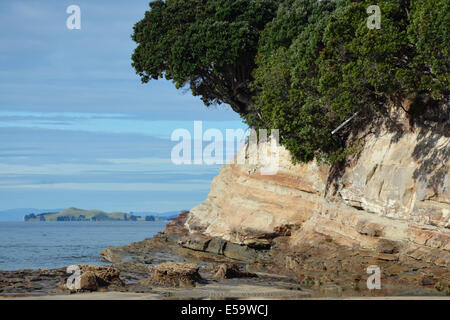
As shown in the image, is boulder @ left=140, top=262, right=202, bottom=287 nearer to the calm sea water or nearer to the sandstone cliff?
the sandstone cliff

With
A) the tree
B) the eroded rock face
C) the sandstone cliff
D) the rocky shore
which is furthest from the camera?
the tree

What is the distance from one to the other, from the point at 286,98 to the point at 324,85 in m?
7.12

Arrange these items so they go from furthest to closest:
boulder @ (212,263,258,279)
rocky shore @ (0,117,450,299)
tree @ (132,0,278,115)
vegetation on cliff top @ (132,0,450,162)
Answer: tree @ (132,0,278,115) < boulder @ (212,263,258,279) < vegetation on cliff top @ (132,0,450,162) < rocky shore @ (0,117,450,299)

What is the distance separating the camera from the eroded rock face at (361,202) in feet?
81.5

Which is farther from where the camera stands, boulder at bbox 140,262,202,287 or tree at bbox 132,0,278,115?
tree at bbox 132,0,278,115

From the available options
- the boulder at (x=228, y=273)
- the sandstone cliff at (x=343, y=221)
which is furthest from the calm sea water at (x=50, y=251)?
the boulder at (x=228, y=273)

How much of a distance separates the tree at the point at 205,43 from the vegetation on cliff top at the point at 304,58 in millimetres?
81

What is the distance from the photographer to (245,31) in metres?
40.2

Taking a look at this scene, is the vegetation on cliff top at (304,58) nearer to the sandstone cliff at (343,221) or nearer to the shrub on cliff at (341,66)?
the shrub on cliff at (341,66)

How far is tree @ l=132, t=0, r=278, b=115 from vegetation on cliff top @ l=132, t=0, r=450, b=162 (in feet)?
0.26

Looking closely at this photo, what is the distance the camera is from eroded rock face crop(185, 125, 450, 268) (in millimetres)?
24844

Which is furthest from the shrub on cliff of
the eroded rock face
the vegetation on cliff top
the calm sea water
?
the calm sea water

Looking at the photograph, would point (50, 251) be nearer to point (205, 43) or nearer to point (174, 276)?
point (205, 43)
